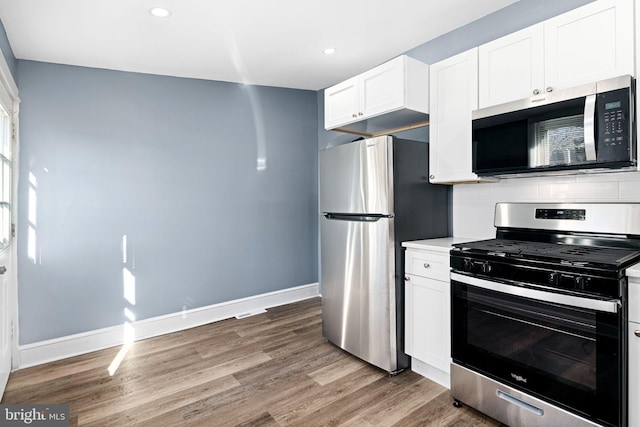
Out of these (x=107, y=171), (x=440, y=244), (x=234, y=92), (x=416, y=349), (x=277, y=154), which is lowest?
(x=416, y=349)

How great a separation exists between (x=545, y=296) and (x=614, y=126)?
884 millimetres

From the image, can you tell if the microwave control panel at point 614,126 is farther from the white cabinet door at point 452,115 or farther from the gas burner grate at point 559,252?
the white cabinet door at point 452,115

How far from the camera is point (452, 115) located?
2.45 metres

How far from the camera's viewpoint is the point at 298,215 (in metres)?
4.25

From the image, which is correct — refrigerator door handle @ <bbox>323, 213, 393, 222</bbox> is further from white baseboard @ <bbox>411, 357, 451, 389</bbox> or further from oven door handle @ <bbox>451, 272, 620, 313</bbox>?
white baseboard @ <bbox>411, 357, 451, 389</bbox>

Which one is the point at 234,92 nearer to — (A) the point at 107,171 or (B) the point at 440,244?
(A) the point at 107,171

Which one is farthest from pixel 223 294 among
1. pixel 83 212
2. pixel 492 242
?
pixel 492 242

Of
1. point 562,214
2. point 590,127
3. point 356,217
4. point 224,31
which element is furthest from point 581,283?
point 224,31

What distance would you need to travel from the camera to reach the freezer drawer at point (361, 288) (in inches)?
97.2

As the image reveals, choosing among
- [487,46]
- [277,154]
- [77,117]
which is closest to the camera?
[487,46]

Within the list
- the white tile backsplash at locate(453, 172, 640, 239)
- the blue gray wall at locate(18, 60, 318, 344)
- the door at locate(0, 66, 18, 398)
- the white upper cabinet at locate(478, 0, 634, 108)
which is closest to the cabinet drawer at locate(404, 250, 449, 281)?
the white tile backsplash at locate(453, 172, 640, 239)

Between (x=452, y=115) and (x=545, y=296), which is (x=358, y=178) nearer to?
(x=452, y=115)

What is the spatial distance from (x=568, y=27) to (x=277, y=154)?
2.83m

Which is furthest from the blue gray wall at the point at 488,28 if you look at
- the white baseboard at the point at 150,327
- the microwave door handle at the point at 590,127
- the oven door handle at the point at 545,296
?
the white baseboard at the point at 150,327
